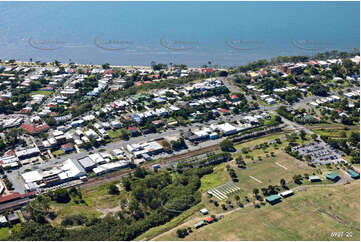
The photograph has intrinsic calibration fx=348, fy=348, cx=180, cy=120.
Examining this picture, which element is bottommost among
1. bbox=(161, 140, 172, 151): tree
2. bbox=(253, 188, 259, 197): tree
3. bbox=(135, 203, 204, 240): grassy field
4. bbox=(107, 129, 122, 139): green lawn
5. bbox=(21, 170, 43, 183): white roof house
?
bbox=(107, 129, 122, 139): green lawn

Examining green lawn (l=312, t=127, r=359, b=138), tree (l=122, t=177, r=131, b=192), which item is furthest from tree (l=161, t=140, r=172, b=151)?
green lawn (l=312, t=127, r=359, b=138)

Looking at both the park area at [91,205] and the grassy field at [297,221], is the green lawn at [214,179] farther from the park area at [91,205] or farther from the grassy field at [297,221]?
the park area at [91,205]

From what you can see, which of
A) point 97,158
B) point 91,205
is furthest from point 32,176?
point 91,205

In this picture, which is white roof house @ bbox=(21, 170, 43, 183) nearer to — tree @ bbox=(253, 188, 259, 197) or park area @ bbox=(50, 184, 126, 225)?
park area @ bbox=(50, 184, 126, 225)

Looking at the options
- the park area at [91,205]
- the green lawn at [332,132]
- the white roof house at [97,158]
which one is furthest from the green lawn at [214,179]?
Answer: the green lawn at [332,132]

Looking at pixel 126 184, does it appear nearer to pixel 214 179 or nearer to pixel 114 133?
pixel 214 179

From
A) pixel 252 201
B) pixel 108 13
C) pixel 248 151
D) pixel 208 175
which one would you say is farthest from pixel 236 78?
pixel 108 13
